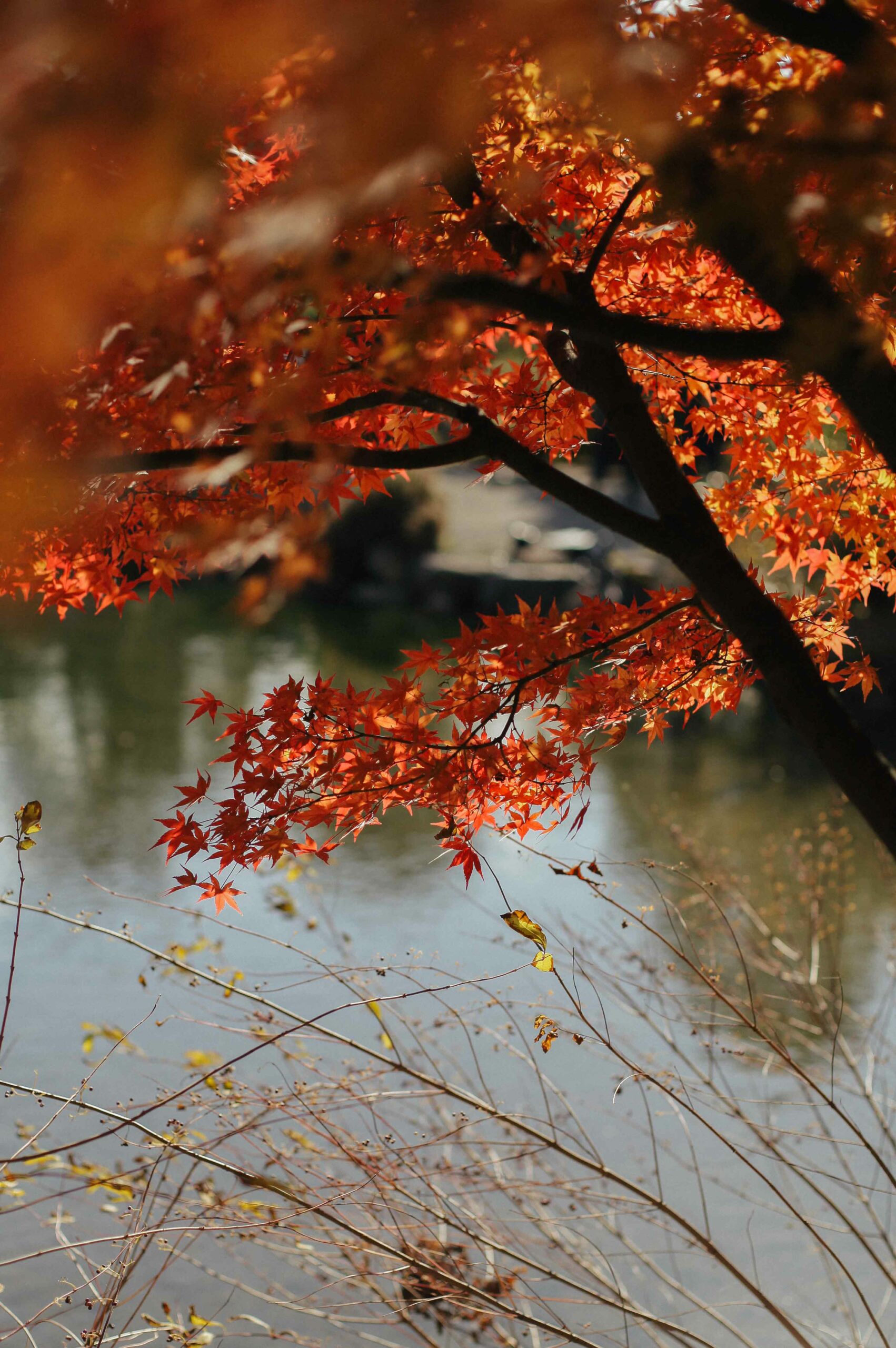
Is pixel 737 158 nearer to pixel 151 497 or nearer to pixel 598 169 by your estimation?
pixel 598 169

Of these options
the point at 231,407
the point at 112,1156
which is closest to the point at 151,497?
the point at 231,407

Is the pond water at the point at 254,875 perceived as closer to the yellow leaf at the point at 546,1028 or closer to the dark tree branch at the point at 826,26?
the yellow leaf at the point at 546,1028

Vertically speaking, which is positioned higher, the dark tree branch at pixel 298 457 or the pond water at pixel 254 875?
the pond water at pixel 254 875

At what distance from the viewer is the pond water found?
4.86m

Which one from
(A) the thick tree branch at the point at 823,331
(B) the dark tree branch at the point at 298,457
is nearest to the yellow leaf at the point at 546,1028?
(B) the dark tree branch at the point at 298,457

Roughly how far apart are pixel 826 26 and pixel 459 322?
23.5 inches

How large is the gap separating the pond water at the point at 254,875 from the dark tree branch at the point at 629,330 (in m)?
0.87

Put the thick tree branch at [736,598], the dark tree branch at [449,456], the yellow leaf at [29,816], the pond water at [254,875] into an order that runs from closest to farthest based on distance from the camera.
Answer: the dark tree branch at [449,456], the thick tree branch at [736,598], the yellow leaf at [29,816], the pond water at [254,875]

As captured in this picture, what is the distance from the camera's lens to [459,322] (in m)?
1.47

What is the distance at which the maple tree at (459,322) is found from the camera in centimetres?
103

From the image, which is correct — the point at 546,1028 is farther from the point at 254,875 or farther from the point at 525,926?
the point at 254,875

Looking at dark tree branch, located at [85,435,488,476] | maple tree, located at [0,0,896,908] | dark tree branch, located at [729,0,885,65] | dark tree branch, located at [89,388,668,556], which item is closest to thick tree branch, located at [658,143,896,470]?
maple tree, located at [0,0,896,908]

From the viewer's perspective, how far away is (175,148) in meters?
1.02

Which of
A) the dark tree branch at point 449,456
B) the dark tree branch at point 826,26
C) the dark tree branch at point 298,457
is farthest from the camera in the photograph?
the dark tree branch at point 449,456
